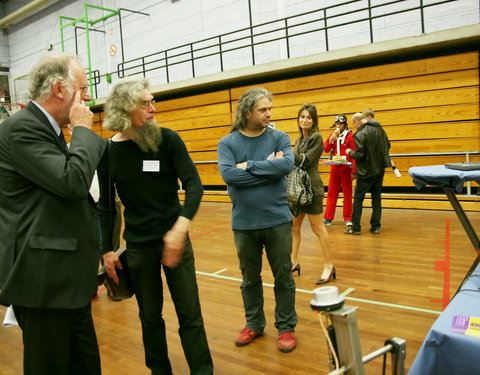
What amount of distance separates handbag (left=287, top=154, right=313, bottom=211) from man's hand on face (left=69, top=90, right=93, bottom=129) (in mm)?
2272

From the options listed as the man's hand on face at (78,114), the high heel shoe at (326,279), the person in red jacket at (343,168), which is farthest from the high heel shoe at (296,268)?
the man's hand on face at (78,114)

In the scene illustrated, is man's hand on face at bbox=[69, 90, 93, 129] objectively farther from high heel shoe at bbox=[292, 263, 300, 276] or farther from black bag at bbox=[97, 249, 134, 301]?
high heel shoe at bbox=[292, 263, 300, 276]

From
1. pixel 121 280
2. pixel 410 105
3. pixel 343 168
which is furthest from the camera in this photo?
pixel 410 105

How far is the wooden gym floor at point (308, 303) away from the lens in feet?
8.35

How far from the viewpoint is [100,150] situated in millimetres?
1429

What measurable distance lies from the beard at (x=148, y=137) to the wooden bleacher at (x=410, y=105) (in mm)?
6192

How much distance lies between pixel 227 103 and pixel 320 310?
9137 millimetres

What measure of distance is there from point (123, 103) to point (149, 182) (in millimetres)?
374

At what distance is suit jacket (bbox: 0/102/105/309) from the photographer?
50.4 inches

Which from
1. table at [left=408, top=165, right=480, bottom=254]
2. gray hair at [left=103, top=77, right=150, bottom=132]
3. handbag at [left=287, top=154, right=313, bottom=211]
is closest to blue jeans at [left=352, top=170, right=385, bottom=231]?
handbag at [left=287, top=154, right=313, bottom=211]

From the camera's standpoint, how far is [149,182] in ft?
6.65

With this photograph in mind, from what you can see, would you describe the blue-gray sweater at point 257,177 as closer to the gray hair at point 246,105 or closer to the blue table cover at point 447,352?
the gray hair at point 246,105

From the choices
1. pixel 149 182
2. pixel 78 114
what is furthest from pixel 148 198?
pixel 78 114

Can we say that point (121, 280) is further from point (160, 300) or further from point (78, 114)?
point (78, 114)
